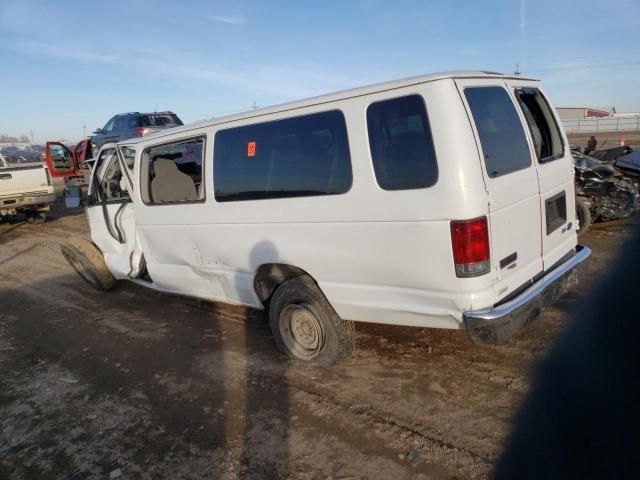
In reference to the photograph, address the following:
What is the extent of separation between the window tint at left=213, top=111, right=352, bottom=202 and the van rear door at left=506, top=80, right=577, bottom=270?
57.2 inches

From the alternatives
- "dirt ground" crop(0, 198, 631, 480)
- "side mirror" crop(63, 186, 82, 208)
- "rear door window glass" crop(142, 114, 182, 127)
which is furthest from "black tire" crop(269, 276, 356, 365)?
"rear door window glass" crop(142, 114, 182, 127)

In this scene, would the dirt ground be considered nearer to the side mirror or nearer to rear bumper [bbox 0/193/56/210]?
the side mirror

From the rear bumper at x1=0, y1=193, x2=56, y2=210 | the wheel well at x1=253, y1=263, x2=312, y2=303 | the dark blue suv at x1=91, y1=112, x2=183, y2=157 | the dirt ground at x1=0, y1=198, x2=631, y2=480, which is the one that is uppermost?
the dark blue suv at x1=91, y1=112, x2=183, y2=157

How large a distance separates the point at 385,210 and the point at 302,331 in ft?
4.89

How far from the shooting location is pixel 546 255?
12.2 ft

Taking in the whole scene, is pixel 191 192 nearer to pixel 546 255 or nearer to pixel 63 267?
pixel 546 255

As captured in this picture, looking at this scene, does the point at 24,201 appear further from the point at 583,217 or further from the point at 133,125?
the point at 583,217

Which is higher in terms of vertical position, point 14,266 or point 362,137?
point 362,137

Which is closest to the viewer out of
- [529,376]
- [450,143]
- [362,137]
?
[450,143]

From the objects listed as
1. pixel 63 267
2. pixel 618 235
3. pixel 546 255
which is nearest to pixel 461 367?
pixel 546 255

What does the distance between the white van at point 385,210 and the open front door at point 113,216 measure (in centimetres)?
134

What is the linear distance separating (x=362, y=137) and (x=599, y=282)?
4007mm

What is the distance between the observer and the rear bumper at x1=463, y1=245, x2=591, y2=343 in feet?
9.96

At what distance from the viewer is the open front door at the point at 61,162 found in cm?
1475
